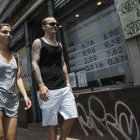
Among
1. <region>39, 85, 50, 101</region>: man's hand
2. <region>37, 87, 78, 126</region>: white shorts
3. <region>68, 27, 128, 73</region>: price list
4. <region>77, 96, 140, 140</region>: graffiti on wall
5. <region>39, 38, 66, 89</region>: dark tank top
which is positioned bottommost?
<region>77, 96, 140, 140</region>: graffiti on wall

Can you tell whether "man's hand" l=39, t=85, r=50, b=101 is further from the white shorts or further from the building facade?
the building facade

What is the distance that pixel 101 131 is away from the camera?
10.5 ft

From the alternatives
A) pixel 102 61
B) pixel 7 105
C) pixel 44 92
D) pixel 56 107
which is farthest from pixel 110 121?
pixel 7 105

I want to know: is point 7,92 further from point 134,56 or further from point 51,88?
point 134,56

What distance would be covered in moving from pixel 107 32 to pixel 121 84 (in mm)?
1270

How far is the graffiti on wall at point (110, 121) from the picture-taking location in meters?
2.76

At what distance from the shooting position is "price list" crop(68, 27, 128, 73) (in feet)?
11.6

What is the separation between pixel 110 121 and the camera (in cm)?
306

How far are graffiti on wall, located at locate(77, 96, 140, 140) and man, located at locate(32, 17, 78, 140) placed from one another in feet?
3.23

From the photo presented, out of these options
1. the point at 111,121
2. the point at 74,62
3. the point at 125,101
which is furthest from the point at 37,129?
the point at 125,101

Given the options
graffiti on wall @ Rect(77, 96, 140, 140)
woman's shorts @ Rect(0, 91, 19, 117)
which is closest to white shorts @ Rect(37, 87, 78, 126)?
woman's shorts @ Rect(0, 91, 19, 117)

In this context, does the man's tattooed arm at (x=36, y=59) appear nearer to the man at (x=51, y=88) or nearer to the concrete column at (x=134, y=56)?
the man at (x=51, y=88)

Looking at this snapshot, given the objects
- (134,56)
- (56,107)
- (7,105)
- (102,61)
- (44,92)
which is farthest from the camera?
(102,61)

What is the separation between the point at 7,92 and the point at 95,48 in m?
2.61
